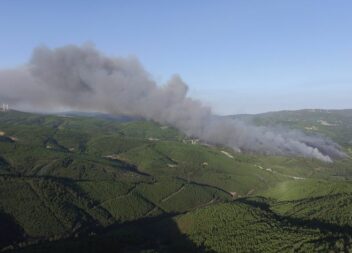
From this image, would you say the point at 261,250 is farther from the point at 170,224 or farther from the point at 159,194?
the point at 159,194

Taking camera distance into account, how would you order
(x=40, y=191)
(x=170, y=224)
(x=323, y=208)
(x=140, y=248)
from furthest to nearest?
(x=40, y=191) → (x=170, y=224) → (x=323, y=208) → (x=140, y=248)

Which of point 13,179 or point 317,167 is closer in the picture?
point 13,179

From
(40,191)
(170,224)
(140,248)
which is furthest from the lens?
(40,191)

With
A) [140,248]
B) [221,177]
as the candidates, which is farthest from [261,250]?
[221,177]

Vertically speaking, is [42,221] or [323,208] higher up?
[323,208]

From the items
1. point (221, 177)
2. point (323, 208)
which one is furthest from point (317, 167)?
point (323, 208)

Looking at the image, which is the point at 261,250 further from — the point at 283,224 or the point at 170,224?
the point at 170,224
